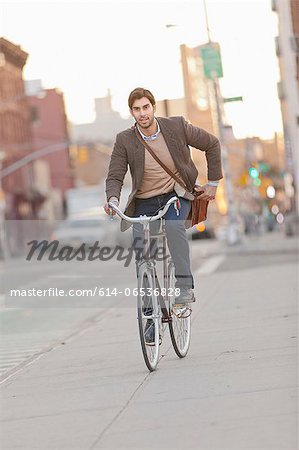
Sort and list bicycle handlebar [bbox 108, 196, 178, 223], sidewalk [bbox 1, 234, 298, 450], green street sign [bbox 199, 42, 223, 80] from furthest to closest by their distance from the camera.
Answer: green street sign [bbox 199, 42, 223, 80] → bicycle handlebar [bbox 108, 196, 178, 223] → sidewalk [bbox 1, 234, 298, 450]

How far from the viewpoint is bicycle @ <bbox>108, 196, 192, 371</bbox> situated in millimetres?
8438

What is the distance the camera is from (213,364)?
859 centimetres

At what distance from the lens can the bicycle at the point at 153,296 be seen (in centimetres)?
844

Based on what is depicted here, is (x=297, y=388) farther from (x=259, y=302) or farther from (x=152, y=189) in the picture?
(x=259, y=302)

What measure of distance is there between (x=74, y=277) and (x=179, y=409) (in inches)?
754

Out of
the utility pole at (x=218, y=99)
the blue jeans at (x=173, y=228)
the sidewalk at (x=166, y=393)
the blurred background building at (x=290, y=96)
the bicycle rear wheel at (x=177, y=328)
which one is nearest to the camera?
the sidewalk at (x=166, y=393)

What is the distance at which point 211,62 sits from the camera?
37.1 metres

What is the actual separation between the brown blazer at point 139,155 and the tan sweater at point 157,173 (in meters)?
0.05

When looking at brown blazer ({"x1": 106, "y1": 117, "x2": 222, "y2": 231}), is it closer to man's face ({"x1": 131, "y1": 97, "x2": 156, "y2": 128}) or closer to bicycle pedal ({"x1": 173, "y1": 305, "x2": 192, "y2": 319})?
man's face ({"x1": 131, "y1": 97, "x2": 156, "y2": 128})

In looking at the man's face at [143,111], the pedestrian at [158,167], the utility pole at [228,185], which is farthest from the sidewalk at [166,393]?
the utility pole at [228,185]

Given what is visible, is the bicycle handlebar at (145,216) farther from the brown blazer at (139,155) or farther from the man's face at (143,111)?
the man's face at (143,111)

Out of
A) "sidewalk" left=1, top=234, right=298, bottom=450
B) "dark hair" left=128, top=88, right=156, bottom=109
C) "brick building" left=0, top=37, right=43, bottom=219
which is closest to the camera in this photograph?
"sidewalk" left=1, top=234, right=298, bottom=450

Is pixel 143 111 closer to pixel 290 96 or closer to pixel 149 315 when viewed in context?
pixel 149 315

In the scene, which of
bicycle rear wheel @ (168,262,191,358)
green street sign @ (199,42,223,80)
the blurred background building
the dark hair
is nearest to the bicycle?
bicycle rear wheel @ (168,262,191,358)
